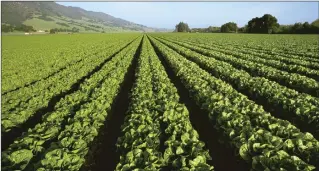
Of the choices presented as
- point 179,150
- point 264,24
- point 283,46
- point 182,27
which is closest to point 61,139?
point 179,150

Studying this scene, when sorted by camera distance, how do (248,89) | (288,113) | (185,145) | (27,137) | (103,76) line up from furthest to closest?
(103,76)
(248,89)
(288,113)
(27,137)
(185,145)

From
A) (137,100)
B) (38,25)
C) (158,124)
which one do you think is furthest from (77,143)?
(38,25)

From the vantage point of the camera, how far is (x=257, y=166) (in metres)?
5.33

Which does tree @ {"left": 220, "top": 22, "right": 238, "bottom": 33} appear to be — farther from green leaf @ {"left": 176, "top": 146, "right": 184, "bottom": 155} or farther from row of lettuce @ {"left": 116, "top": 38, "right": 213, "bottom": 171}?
green leaf @ {"left": 176, "top": 146, "right": 184, "bottom": 155}

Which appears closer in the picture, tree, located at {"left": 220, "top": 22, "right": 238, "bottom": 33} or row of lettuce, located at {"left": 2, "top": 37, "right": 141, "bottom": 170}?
row of lettuce, located at {"left": 2, "top": 37, "right": 141, "bottom": 170}

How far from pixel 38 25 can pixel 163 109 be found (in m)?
215

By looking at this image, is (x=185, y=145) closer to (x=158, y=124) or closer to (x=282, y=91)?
(x=158, y=124)

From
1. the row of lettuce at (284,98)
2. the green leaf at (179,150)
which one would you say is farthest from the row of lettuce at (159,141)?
the row of lettuce at (284,98)

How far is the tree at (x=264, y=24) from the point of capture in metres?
90.9

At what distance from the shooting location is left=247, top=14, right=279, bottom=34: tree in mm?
90925

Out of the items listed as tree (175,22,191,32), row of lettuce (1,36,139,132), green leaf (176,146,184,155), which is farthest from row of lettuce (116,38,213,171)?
tree (175,22,191,32)

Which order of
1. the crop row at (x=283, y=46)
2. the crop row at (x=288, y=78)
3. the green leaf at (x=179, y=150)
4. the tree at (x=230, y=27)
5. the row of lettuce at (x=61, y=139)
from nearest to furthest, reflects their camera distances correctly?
the row of lettuce at (x=61, y=139)
the green leaf at (x=179, y=150)
the crop row at (x=288, y=78)
the crop row at (x=283, y=46)
the tree at (x=230, y=27)

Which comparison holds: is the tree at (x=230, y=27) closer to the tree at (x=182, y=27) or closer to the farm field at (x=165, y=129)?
the tree at (x=182, y=27)

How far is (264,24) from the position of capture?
306 feet
